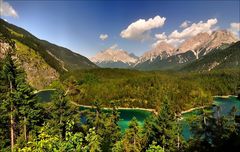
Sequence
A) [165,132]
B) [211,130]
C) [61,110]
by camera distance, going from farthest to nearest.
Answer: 1. [165,132]
2. [61,110]
3. [211,130]

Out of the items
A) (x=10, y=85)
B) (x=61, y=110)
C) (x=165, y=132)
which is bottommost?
(x=165, y=132)

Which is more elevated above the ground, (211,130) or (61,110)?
(61,110)

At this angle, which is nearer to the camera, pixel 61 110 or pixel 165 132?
pixel 61 110

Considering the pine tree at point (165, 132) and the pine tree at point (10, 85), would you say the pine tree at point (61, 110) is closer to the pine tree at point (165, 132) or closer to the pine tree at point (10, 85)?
the pine tree at point (10, 85)

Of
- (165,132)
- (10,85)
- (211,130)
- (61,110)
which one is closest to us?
(211,130)

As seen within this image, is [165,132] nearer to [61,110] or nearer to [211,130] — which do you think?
[61,110]

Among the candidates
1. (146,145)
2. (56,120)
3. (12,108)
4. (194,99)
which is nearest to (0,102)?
(12,108)

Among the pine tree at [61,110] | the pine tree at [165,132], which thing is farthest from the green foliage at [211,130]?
the pine tree at [61,110]

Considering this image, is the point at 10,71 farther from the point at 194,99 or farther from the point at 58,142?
the point at 194,99

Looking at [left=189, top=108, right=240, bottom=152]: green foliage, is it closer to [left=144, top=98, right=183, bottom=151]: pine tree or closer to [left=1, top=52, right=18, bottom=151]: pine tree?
[left=144, top=98, right=183, bottom=151]: pine tree

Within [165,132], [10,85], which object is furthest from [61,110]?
[165,132]

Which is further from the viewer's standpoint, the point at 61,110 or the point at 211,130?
the point at 61,110
